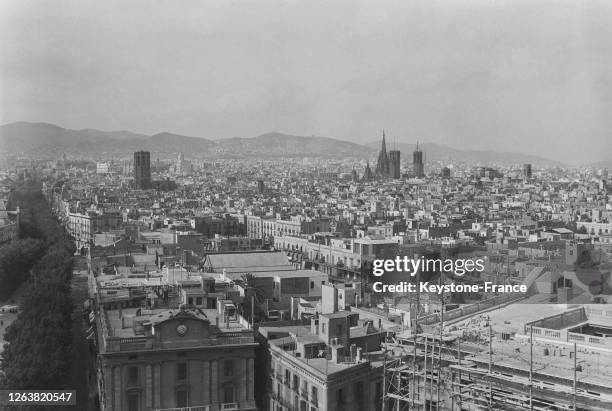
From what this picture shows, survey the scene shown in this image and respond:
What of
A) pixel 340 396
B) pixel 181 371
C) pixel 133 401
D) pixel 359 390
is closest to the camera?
pixel 340 396

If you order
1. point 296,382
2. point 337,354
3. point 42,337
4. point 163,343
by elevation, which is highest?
point 163,343

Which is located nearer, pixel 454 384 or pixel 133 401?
pixel 454 384

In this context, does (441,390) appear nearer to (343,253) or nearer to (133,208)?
(343,253)

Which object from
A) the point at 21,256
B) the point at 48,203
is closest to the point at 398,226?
the point at 21,256

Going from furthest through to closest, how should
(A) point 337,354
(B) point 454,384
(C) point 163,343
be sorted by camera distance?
(C) point 163,343 < (A) point 337,354 < (B) point 454,384

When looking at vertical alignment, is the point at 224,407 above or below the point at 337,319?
below

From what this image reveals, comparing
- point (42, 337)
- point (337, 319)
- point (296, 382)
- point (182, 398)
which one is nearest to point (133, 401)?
point (182, 398)

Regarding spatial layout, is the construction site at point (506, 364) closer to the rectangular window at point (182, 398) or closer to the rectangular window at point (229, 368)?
the rectangular window at point (229, 368)

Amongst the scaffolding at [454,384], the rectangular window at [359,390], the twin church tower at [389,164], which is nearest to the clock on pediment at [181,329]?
the rectangular window at [359,390]

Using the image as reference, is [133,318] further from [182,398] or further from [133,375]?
[182,398]
